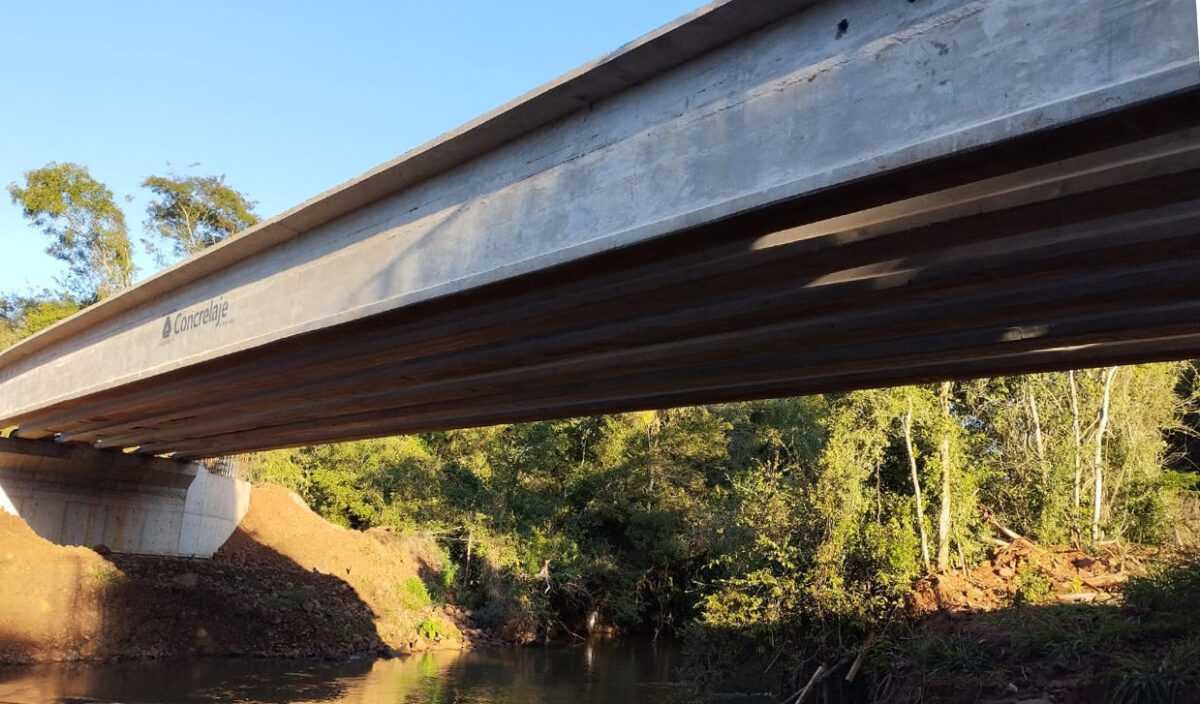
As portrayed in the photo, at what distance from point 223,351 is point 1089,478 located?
17228 millimetres

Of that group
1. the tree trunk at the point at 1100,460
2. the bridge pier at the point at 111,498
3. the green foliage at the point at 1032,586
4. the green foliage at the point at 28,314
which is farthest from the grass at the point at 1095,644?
the green foliage at the point at 28,314

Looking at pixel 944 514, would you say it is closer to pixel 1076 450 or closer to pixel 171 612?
pixel 1076 450

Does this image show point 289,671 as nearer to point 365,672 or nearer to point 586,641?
point 365,672

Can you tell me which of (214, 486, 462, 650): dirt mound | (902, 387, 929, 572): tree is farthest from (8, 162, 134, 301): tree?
(902, 387, 929, 572): tree

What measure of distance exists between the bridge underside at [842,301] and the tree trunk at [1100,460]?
9.24 m

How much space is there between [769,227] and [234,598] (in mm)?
21445

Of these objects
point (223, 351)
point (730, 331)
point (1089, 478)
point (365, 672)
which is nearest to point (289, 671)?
point (365, 672)

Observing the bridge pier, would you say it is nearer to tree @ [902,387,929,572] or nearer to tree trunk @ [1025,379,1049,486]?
tree @ [902,387,929,572]

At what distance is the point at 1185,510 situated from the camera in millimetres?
20344

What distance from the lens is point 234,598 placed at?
2369 centimetres

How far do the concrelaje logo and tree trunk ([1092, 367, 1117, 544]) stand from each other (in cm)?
1592

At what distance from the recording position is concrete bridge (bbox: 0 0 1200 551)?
515cm

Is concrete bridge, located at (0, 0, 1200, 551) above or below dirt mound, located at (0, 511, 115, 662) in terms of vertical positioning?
above

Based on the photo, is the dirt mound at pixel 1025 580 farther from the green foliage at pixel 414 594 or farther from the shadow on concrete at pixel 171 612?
the green foliage at pixel 414 594
